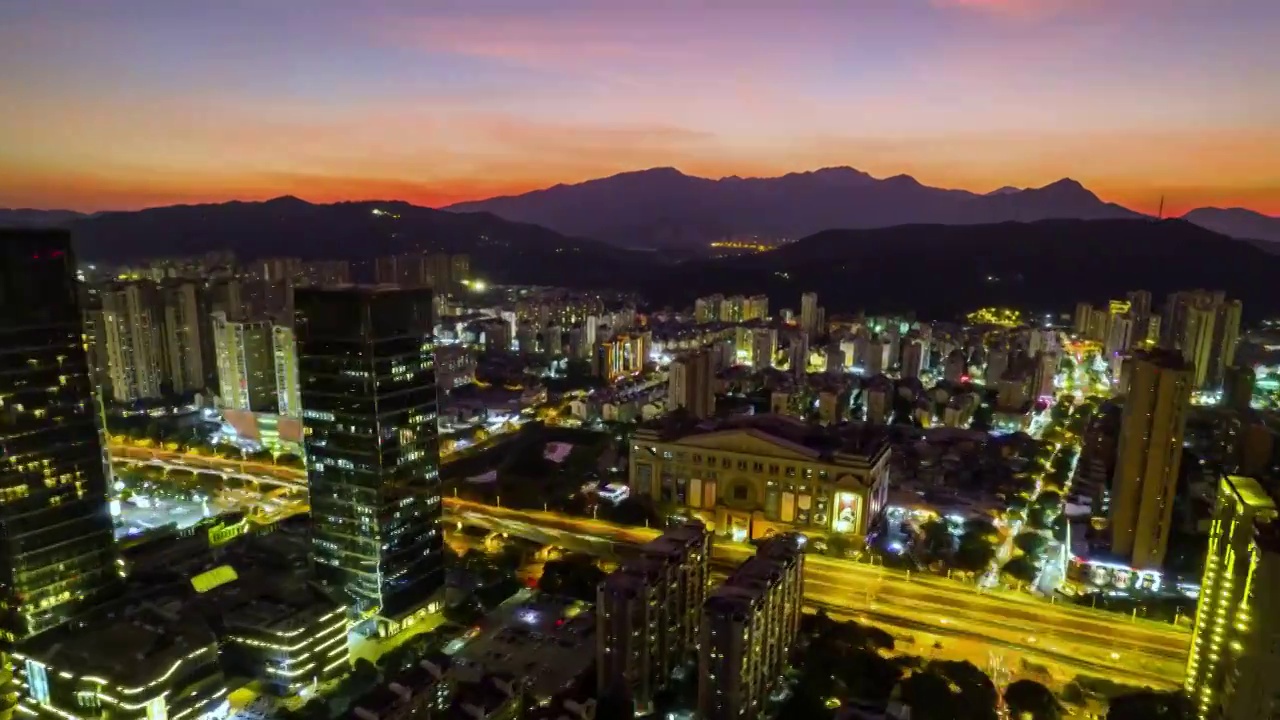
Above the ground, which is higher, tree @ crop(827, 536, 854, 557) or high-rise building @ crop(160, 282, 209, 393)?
high-rise building @ crop(160, 282, 209, 393)

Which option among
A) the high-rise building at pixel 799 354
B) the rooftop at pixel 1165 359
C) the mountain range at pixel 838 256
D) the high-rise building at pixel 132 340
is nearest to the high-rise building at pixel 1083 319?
the mountain range at pixel 838 256

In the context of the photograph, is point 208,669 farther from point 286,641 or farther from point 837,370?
point 837,370

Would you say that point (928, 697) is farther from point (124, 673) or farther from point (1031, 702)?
point (124, 673)

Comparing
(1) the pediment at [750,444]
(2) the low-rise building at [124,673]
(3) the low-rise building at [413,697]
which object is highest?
(1) the pediment at [750,444]

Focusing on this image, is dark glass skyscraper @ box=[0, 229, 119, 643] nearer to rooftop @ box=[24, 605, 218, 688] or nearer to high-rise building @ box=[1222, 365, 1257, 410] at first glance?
rooftop @ box=[24, 605, 218, 688]

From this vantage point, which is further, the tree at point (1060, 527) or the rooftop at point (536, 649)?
the tree at point (1060, 527)

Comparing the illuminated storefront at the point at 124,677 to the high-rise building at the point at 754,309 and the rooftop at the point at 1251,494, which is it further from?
the high-rise building at the point at 754,309

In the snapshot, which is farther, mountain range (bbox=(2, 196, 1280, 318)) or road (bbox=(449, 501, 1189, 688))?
mountain range (bbox=(2, 196, 1280, 318))

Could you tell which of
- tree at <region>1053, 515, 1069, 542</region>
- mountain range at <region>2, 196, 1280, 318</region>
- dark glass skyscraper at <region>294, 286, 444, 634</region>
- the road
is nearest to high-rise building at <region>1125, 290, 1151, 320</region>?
mountain range at <region>2, 196, 1280, 318</region>
